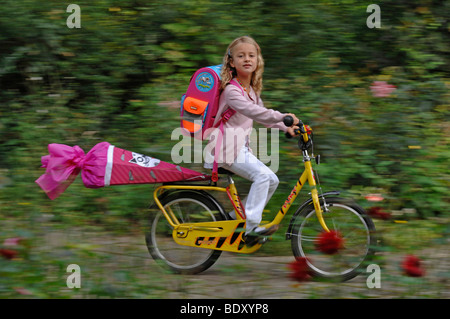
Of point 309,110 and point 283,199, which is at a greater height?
point 309,110

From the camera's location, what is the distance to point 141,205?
5309mm

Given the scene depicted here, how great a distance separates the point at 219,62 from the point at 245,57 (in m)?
2.07

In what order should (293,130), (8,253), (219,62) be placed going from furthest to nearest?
(219,62), (293,130), (8,253)

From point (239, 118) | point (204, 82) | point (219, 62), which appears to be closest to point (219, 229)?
point (239, 118)

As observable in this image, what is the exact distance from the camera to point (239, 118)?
441 centimetres

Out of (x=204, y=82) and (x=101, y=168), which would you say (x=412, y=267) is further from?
(x=101, y=168)

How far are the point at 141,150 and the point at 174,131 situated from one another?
1.13ft

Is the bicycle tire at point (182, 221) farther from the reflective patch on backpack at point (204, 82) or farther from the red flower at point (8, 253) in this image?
the red flower at point (8, 253)

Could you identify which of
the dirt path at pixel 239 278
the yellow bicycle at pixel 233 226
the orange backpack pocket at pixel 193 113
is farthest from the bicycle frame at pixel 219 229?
the orange backpack pocket at pixel 193 113

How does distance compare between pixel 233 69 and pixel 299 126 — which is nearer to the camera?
pixel 299 126

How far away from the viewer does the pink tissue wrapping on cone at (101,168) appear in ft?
14.1

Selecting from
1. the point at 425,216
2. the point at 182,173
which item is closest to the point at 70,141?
the point at 182,173
